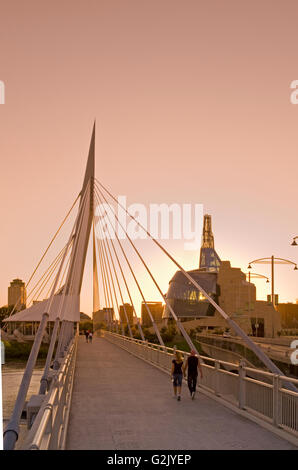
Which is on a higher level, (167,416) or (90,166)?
(90,166)

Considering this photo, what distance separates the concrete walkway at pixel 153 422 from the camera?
8914mm

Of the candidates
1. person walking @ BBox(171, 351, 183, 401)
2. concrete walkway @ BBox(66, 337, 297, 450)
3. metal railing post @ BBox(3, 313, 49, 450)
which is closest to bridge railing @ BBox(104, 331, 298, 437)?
concrete walkway @ BBox(66, 337, 297, 450)

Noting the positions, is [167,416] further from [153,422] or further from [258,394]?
[258,394]

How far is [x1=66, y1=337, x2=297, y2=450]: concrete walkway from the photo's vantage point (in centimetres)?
891

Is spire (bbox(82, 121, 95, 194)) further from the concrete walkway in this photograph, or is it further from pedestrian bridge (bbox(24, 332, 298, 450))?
the concrete walkway

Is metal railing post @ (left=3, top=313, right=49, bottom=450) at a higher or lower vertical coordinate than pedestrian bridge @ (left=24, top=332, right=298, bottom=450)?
higher

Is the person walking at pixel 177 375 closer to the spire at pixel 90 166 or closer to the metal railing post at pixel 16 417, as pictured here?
the metal railing post at pixel 16 417

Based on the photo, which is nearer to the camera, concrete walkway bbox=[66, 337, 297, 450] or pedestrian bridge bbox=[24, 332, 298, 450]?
pedestrian bridge bbox=[24, 332, 298, 450]

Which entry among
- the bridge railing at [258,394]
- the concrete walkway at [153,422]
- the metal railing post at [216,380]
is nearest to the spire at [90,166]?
the concrete walkway at [153,422]

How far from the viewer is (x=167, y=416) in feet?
37.9

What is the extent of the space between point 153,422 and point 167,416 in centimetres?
81

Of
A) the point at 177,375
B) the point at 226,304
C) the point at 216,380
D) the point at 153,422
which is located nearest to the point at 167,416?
the point at 153,422
